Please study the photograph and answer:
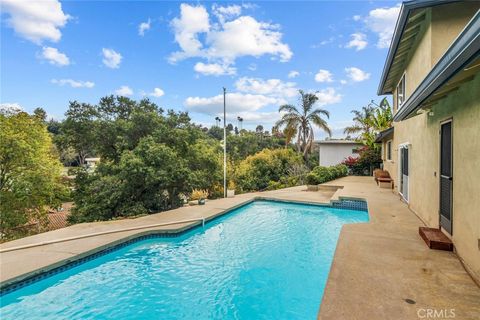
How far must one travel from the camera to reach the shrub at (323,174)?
55.4 ft

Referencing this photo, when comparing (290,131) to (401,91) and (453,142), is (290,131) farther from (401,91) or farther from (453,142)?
(453,142)

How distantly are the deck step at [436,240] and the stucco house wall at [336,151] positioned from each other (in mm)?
19776

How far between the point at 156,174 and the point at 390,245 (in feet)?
31.4

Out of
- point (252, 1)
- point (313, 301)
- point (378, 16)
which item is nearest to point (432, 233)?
point (313, 301)

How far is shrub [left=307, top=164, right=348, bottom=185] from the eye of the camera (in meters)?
16.9

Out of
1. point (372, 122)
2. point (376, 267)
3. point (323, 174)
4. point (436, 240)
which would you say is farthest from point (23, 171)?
point (372, 122)

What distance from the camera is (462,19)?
650 cm

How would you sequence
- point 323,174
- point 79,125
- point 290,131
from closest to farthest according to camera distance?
1. point 79,125
2. point 323,174
3. point 290,131

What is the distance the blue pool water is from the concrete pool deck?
563 mm

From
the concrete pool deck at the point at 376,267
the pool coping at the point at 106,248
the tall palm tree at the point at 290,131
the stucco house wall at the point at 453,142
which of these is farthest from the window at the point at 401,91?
the tall palm tree at the point at 290,131

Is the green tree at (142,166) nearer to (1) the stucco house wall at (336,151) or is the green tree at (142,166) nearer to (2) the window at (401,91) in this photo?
(2) the window at (401,91)

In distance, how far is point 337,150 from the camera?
24891 millimetres

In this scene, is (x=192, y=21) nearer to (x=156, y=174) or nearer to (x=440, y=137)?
(x=156, y=174)

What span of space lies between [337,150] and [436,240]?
20858mm
